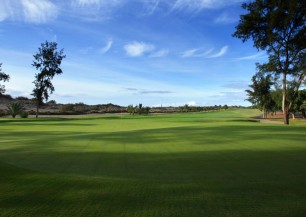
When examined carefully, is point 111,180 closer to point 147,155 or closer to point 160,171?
point 160,171

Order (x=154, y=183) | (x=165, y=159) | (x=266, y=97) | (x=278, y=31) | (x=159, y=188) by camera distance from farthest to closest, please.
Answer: (x=266, y=97) < (x=278, y=31) < (x=165, y=159) < (x=154, y=183) < (x=159, y=188)

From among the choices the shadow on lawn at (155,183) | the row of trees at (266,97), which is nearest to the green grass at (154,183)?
the shadow on lawn at (155,183)

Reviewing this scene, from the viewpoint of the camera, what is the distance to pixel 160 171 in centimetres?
628

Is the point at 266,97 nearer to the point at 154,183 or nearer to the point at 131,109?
the point at 131,109

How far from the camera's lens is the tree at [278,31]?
28.8m

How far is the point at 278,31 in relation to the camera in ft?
100

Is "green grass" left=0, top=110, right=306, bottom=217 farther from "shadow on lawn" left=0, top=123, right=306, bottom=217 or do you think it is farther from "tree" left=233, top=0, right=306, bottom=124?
"tree" left=233, top=0, right=306, bottom=124

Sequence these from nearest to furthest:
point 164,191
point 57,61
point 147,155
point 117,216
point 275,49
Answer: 1. point 117,216
2. point 164,191
3. point 147,155
4. point 275,49
5. point 57,61

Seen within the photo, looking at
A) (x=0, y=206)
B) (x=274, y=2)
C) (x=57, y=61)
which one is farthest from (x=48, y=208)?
(x=57, y=61)

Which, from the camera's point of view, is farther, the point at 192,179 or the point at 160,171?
the point at 160,171

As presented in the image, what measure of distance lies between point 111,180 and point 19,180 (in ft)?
5.72

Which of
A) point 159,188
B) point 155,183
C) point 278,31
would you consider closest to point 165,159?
point 155,183

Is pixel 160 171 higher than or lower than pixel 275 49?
lower

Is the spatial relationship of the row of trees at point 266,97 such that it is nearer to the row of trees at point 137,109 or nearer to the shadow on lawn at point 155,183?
the row of trees at point 137,109
